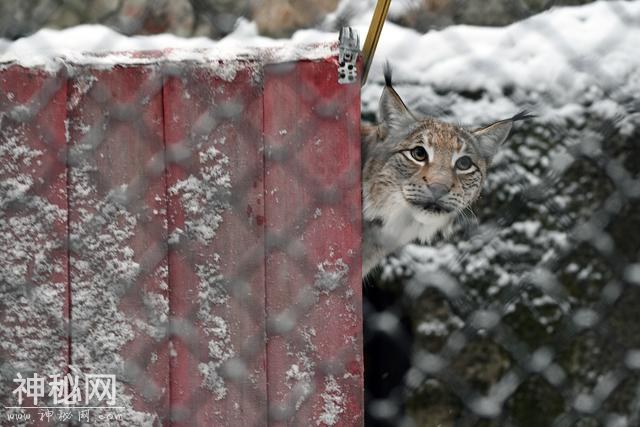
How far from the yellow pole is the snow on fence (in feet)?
0.19

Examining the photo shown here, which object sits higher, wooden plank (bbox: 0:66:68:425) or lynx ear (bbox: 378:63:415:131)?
lynx ear (bbox: 378:63:415:131)

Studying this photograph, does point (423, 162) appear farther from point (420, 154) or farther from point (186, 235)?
point (186, 235)

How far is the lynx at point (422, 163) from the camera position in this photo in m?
1.01

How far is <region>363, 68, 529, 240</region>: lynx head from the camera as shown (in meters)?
1.01

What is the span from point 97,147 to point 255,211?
22 centimetres

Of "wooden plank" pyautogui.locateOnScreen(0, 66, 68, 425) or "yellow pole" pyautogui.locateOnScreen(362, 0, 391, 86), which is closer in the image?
"yellow pole" pyautogui.locateOnScreen(362, 0, 391, 86)

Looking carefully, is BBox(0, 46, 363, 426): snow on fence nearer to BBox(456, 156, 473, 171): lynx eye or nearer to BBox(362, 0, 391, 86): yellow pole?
BBox(362, 0, 391, 86): yellow pole

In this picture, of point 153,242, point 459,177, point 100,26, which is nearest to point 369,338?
point 459,177

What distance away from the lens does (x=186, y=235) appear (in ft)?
3.04

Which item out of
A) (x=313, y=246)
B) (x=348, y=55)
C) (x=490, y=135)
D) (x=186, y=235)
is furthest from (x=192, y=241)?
(x=490, y=135)

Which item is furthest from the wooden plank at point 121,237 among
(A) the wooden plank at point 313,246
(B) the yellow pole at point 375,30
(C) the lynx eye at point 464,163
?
(C) the lynx eye at point 464,163

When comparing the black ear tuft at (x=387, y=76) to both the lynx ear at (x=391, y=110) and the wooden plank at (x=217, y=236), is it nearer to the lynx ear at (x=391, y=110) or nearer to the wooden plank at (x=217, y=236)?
the lynx ear at (x=391, y=110)

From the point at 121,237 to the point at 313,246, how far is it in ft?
0.81

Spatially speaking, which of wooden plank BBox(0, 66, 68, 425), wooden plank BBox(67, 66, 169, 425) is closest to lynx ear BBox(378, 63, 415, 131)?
wooden plank BBox(67, 66, 169, 425)
